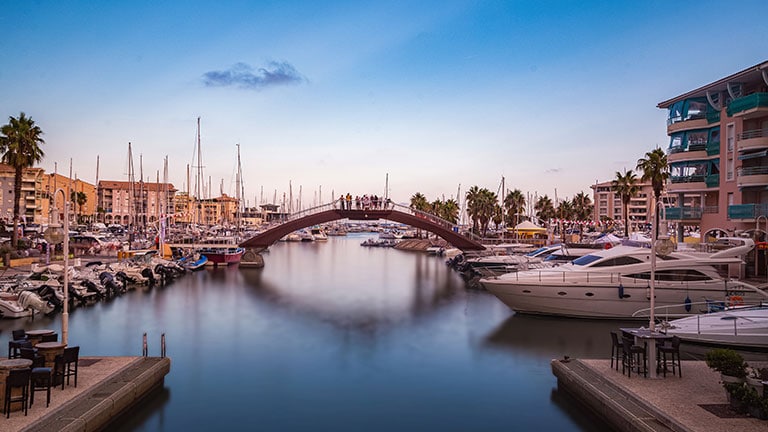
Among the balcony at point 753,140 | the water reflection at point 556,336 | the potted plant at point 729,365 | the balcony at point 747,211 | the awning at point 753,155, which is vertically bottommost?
the water reflection at point 556,336

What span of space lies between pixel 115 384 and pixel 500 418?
10.5 metres

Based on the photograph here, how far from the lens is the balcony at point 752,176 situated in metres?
32.8

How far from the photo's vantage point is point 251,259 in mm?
63750

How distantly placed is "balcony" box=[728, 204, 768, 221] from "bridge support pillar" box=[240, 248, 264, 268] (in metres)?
46.2

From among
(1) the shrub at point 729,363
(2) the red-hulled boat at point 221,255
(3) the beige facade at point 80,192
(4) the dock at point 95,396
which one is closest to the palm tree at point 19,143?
(2) the red-hulled boat at point 221,255

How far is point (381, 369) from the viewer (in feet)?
70.1

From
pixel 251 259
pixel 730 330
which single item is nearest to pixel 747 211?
pixel 730 330

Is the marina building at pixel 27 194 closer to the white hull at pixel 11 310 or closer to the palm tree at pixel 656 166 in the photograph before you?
the white hull at pixel 11 310

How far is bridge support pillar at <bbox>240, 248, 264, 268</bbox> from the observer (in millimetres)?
62875

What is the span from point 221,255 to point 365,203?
18.4 m

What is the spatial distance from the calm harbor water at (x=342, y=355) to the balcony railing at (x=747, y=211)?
1312cm

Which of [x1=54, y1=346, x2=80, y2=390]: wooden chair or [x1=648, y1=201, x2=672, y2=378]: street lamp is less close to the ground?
[x1=648, y1=201, x2=672, y2=378]: street lamp

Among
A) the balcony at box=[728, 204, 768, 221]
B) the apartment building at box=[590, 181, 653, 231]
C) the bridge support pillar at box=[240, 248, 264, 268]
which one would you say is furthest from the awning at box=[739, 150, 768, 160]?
the apartment building at box=[590, 181, 653, 231]

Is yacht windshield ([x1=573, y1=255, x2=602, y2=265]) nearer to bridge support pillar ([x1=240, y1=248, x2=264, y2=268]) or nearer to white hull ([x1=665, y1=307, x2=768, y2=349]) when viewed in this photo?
white hull ([x1=665, y1=307, x2=768, y2=349])
